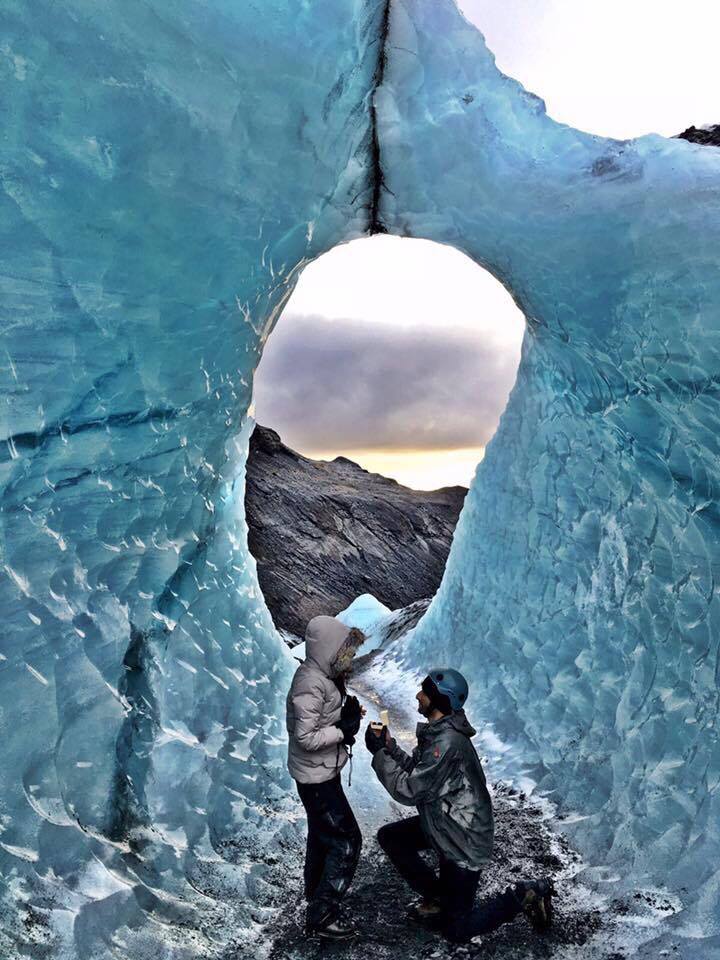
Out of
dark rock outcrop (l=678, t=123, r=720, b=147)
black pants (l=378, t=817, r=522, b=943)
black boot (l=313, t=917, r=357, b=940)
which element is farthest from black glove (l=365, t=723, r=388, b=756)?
dark rock outcrop (l=678, t=123, r=720, b=147)

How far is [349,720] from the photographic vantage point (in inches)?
127

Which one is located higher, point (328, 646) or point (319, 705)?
point (328, 646)

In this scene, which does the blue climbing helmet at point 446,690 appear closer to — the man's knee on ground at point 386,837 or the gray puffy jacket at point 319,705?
the gray puffy jacket at point 319,705

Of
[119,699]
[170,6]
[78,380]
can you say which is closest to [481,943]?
[119,699]

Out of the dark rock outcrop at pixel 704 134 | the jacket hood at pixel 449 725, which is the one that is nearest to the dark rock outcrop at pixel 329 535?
the dark rock outcrop at pixel 704 134

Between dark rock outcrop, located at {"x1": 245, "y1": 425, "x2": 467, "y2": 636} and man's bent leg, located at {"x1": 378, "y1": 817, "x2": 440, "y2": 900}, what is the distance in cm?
1446

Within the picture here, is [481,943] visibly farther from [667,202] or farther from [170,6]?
[170,6]

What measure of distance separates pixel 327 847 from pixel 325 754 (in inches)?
19.0

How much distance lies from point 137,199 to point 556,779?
4090 millimetres

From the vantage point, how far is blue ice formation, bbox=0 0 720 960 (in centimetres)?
325

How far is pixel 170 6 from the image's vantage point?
136 inches

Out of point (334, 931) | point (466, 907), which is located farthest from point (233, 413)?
point (466, 907)

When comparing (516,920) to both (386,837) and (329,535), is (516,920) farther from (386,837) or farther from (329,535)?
(329,535)

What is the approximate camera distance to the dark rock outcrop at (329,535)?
18750 millimetres
